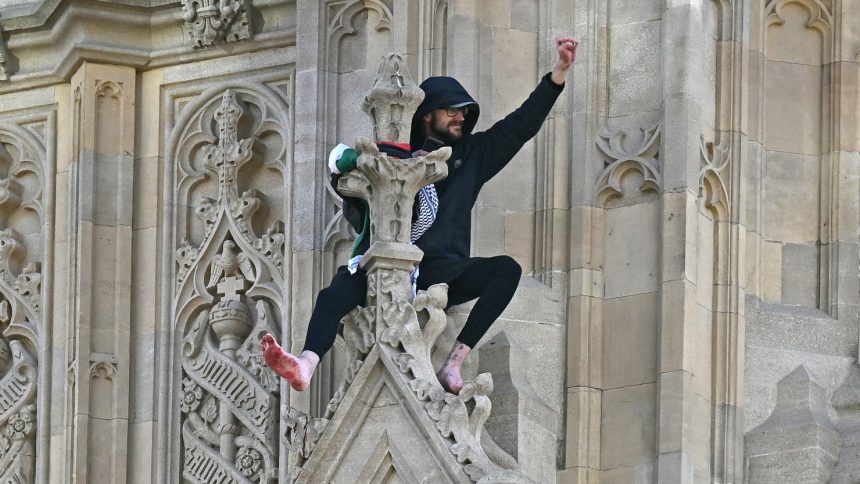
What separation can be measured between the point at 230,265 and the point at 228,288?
0.13 m

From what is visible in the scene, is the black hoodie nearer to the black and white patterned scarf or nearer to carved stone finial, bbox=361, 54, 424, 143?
the black and white patterned scarf

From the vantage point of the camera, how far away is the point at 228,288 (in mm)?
21469

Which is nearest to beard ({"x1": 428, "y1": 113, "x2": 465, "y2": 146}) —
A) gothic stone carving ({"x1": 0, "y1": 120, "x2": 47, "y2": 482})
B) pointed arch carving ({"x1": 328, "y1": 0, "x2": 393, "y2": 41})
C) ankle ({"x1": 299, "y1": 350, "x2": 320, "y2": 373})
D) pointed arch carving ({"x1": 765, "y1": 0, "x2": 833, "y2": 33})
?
ankle ({"x1": 299, "y1": 350, "x2": 320, "y2": 373})

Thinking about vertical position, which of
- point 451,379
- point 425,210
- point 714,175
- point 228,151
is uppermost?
point 228,151

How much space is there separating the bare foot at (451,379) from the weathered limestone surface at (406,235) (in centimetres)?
15

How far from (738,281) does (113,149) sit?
4.13m

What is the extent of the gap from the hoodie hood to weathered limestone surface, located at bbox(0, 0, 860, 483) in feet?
0.84

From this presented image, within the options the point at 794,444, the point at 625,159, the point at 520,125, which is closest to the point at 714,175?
the point at 625,159

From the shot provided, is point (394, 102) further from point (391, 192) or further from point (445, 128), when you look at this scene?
point (391, 192)

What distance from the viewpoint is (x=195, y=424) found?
845 inches

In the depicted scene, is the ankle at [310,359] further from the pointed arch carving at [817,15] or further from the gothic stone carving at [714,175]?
the pointed arch carving at [817,15]

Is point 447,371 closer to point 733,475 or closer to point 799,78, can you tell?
point 733,475

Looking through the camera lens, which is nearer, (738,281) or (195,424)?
(738,281)


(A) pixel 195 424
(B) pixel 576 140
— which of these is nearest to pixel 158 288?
(A) pixel 195 424
